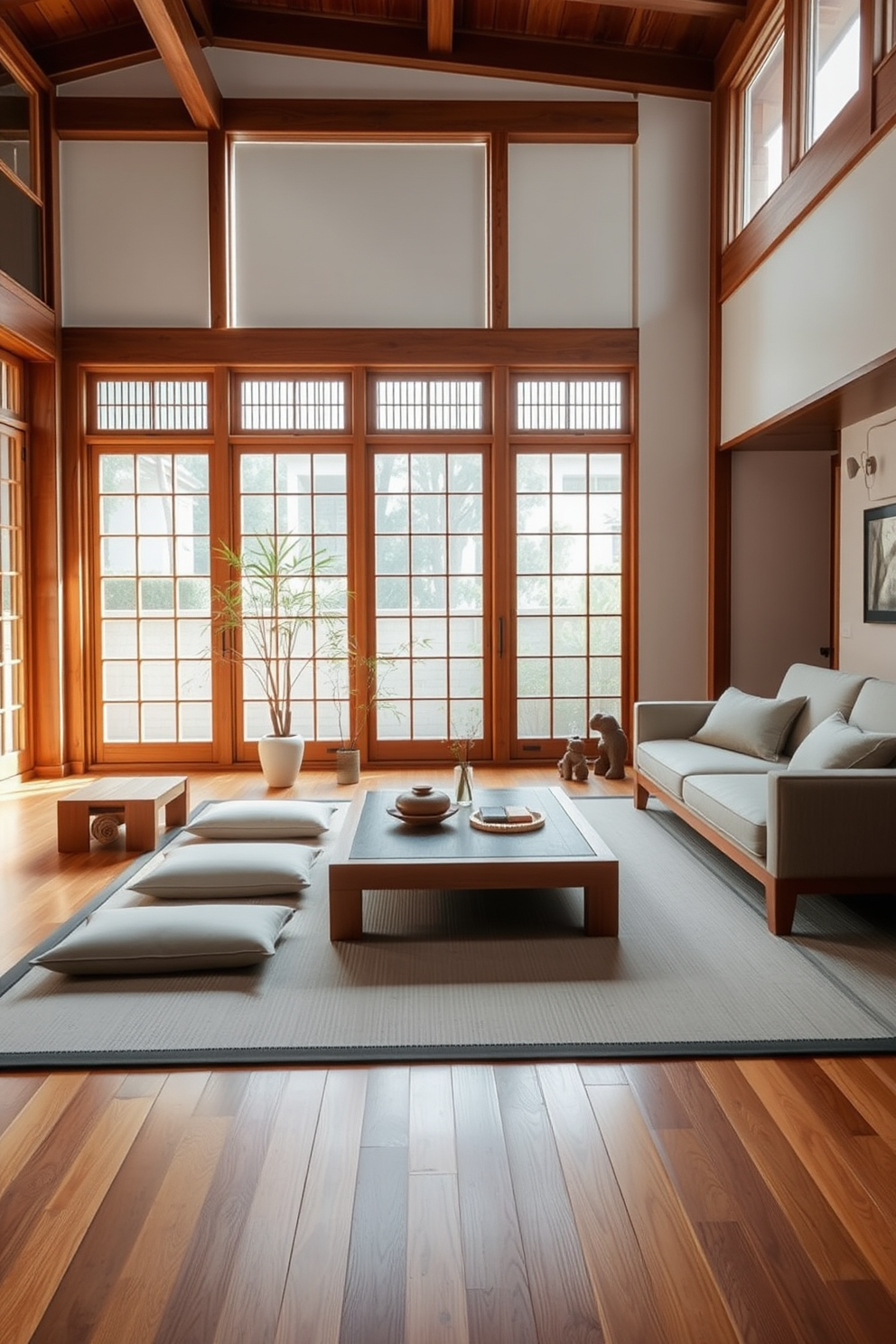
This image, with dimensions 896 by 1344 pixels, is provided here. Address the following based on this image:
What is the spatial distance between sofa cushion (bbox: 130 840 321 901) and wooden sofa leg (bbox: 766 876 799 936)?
1621 mm

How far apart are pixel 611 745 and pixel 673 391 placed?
2370 mm

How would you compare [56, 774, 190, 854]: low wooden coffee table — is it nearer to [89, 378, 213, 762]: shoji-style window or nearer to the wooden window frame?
[89, 378, 213, 762]: shoji-style window

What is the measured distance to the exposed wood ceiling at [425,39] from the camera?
5961mm

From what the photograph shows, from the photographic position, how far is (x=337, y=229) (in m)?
6.43

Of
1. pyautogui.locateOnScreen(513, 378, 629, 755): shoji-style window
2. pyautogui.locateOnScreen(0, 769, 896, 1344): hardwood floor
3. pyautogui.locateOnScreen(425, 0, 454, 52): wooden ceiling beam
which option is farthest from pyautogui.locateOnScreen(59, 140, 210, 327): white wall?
pyautogui.locateOnScreen(0, 769, 896, 1344): hardwood floor

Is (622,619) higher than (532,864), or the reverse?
(622,619)

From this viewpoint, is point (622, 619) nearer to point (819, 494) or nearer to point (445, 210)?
point (819, 494)

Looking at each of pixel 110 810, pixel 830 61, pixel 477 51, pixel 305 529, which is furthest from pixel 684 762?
pixel 477 51

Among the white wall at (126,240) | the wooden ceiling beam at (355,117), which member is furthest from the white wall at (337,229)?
the white wall at (126,240)

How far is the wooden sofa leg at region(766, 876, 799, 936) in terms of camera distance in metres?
3.22

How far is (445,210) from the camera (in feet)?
21.2

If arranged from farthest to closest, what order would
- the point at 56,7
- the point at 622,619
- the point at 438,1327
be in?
1. the point at 622,619
2. the point at 56,7
3. the point at 438,1327

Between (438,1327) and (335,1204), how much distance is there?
1.18 feet

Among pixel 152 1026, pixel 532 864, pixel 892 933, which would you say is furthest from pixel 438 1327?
pixel 892 933
